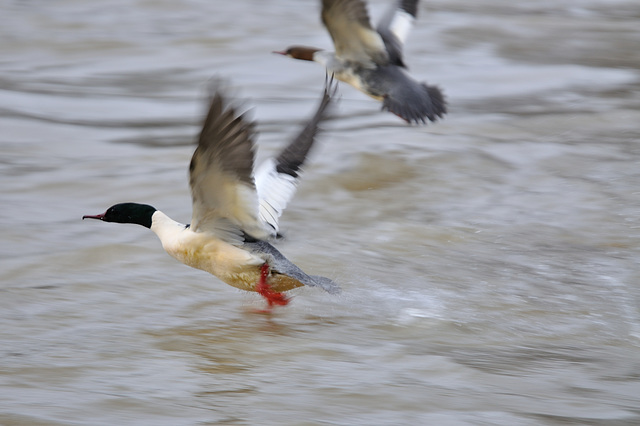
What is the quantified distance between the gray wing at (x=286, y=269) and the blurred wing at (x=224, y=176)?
64mm

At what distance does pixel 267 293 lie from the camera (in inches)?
206

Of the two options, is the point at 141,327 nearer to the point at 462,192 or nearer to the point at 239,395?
the point at 239,395

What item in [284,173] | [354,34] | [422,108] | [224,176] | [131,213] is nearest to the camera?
[224,176]

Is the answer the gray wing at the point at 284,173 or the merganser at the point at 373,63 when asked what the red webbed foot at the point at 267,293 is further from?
the merganser at the point at 373,63

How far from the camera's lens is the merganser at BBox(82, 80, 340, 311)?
439cm

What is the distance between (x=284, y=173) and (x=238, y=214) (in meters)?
0.68

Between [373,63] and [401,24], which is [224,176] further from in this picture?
[401,24]

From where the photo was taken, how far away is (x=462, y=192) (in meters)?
7.74

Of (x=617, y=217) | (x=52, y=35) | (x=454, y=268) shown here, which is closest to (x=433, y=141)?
(x=617, y=217)

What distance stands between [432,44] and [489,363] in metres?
9.72

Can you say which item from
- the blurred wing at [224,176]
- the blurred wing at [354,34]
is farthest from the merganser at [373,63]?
the blurred wing at [224,176]

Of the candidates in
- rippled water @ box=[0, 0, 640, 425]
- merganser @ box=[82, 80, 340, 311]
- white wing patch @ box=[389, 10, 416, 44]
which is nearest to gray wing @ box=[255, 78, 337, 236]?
merganser @ box=[82, 80, 340, 311]

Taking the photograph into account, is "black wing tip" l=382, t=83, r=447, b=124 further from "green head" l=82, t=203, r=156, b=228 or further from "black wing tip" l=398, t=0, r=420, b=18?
"green head" l=82, t=203, r=156, b=228

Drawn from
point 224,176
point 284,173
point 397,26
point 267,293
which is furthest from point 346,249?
point 397,26
